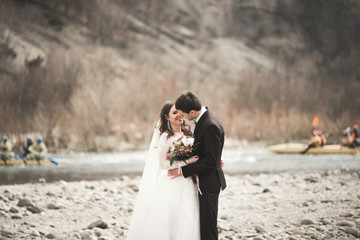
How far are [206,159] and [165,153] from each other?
45 centimetres

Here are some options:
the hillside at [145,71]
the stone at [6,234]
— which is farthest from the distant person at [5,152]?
the stone at [6,234]

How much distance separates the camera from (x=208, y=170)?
3006 millimetres

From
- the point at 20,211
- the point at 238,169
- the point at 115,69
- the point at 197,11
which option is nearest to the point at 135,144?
the point at 115,69

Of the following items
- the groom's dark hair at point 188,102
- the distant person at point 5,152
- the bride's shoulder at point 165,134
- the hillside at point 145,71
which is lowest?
the distant person at point 5,152

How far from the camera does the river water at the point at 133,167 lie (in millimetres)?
9492

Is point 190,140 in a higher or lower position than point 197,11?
lower

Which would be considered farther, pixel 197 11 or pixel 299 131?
pixel 197 11

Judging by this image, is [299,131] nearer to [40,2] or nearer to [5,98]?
[5,98]

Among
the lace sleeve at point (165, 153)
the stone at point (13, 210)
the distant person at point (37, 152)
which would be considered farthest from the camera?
the distant person at point (37, 152)

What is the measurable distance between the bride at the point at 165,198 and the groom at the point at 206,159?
10 centimetres

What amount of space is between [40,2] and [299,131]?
16.7 meters

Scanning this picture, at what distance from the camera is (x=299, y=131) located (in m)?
19.2

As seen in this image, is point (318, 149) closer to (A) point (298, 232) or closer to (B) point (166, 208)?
(A) point (298, 232)

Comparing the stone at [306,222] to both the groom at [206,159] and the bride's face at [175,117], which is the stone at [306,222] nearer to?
the groom at [206,159]
